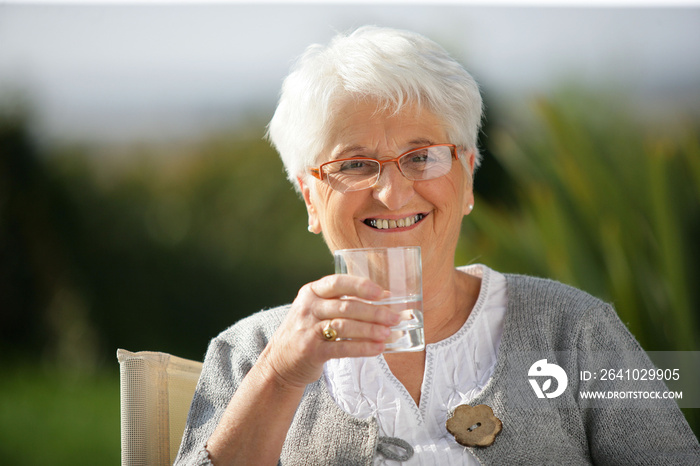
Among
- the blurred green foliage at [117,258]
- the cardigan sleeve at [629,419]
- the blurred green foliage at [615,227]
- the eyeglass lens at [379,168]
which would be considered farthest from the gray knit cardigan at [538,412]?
the blurred green foliage at [117,258]

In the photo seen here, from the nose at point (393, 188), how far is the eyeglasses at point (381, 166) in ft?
0.04

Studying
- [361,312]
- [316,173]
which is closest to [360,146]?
[316,173]

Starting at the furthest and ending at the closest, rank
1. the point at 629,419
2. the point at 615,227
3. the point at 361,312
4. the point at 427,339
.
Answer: the point at 615,227 < the point at 427,339 < the point at 629,419 < the point at 361,312

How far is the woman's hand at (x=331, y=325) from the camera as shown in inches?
50.3

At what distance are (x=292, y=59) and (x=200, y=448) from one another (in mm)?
1185

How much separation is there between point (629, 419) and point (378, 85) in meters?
1.09

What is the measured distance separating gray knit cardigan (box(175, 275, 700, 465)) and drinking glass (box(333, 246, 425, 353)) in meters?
0.50

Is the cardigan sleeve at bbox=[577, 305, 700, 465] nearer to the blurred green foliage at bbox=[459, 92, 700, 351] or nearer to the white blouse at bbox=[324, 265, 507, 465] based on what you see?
the white blouse at bbox=[324, 265, 507, 465]

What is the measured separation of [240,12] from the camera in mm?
5215

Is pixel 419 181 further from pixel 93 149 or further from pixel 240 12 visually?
pixel 93 149

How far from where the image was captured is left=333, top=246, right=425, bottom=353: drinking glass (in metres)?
1.31

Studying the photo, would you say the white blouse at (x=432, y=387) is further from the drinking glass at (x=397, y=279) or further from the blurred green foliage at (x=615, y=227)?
the blurred green foliage at (x=615, y=227)

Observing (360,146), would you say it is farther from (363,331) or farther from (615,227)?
(615,227)

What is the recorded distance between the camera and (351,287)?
128cm
